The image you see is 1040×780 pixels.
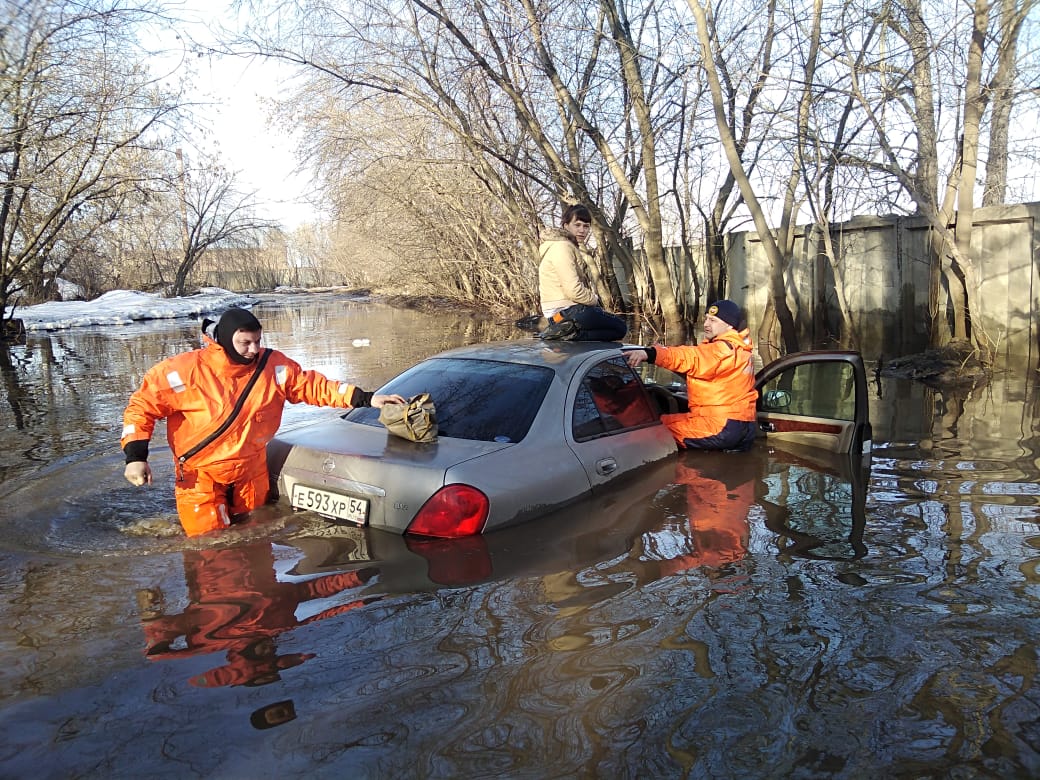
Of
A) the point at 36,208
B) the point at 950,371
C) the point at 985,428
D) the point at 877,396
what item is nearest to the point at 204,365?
the point at 985,428

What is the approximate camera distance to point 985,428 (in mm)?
7109

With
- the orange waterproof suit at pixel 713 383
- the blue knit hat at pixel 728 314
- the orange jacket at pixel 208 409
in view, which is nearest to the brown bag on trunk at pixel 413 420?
the orange jacket at pixel 208 409

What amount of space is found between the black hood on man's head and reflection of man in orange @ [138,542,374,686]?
3.51 feet

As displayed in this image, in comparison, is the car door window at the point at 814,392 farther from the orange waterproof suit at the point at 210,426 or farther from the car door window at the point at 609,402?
the orange waterproof suit at the point at 210,426

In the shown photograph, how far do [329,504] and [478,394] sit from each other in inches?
42.9

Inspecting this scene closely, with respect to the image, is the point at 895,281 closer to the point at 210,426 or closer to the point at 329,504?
the point at 329,504

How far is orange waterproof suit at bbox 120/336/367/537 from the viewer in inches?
166

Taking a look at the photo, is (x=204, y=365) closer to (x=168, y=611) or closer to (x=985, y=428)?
(x=168, y=611)

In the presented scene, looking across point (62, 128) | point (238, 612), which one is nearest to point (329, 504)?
point (238, 612)

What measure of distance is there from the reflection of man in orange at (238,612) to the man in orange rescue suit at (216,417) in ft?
1.19

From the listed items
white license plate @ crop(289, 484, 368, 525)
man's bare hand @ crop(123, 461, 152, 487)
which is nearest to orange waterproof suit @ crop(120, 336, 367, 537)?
man's bare hand @ crop(123, 461, 152, 487)

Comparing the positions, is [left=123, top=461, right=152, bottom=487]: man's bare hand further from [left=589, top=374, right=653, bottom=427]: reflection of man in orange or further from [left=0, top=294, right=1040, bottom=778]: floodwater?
[left=589, top=374, right=653, bottom=427]: reflection of man in orange

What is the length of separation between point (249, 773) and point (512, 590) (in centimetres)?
151

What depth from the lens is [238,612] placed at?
11.2ft
